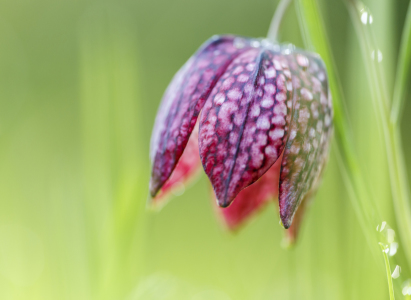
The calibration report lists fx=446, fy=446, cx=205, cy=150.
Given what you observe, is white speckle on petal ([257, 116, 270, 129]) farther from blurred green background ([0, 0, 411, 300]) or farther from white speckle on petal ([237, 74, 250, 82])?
blurred green background ([0, 0, 411, 300])

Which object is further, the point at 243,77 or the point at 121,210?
the point at 121,210

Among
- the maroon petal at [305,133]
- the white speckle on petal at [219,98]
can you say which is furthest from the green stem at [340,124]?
the white speckle on petal at [219,98]

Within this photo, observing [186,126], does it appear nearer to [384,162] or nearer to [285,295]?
[384,162]

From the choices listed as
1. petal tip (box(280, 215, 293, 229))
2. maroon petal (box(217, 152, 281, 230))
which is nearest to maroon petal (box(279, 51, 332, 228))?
petal tip (box(280, 215, 293, 229))

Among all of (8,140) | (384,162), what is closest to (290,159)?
(384,162)

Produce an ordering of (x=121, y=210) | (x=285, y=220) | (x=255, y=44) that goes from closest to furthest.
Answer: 1. (x=285, y=220)
2. (x=255, y=44)
3. (x=121, y=210)

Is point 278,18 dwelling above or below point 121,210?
above

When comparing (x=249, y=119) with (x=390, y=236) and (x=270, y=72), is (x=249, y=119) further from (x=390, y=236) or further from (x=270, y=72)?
(x=390, y=236)

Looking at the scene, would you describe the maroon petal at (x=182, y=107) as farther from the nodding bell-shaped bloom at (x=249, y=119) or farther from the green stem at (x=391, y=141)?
the green stem at (x=391, y=141)

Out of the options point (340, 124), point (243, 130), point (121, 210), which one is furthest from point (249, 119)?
point (121, 210)
